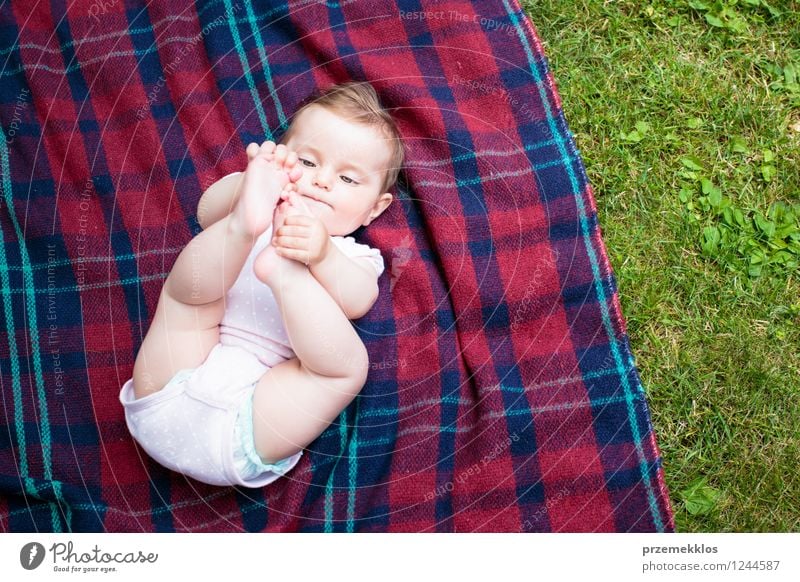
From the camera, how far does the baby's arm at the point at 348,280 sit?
1245mm

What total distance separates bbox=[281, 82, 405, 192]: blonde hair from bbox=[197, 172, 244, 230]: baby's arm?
116 mm

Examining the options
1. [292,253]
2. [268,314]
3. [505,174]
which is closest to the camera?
[292,253]

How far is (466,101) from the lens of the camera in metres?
1.47

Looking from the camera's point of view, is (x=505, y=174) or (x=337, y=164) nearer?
(x=337, y=164)

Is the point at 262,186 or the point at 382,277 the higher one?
the point at 262,186

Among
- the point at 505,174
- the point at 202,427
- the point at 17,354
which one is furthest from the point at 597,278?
the point at 17,354

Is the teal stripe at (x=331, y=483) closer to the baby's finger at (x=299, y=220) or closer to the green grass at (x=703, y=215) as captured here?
the baby's finger at (x=299, y=220)

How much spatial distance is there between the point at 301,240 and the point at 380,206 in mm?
212

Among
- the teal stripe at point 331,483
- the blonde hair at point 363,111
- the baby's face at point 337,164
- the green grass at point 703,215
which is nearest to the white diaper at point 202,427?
the teal stripe at point 331,483

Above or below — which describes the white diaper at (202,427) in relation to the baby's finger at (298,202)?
below

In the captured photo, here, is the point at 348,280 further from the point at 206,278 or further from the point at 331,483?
the point at 331,483

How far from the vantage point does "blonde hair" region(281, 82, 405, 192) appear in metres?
1.32

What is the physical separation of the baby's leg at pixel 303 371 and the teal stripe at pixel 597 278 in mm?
438

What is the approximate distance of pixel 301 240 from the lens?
1195mm
